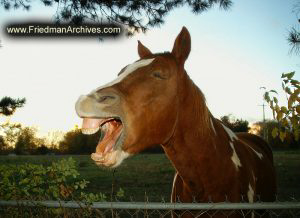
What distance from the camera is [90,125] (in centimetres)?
177

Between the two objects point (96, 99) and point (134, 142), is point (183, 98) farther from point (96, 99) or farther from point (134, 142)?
point (96, 99)

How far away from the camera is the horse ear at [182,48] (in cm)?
242

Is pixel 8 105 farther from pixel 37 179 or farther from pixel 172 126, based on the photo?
pixel 172 126

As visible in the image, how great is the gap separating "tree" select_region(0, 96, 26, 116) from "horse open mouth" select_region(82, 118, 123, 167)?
6.02 metres

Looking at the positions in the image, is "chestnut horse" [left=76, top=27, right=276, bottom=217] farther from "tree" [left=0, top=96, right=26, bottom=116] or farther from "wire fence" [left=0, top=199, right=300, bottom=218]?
"tree" [left=0, top=96, right=26, bottom=116]

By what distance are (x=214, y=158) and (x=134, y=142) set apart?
2.75 ft

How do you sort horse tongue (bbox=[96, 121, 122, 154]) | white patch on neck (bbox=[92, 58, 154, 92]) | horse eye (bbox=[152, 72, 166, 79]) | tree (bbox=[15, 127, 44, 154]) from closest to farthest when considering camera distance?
1. horse tongue (bbox=[96, 121, 122, 154])
2. white patch on neck (bbox=[92, 58, 154, 92])
3. horse eye (bbox=[152, 72, 166, 79])
4. tree (bbox=[15, 127, 44, 154])

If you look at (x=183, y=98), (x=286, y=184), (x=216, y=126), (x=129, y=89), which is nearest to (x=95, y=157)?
(x=129, y=89)

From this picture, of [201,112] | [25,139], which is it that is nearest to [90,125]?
[201,112]

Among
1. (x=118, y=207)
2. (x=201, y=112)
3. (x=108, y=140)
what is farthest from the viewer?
(x=201, y=112)

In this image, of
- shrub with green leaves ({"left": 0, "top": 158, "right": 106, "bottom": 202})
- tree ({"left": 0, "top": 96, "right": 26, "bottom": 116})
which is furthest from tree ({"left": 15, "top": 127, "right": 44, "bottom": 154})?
shrub with green leaves ({"left": 0, "top": 158, "right": 106, "bottom": 202})

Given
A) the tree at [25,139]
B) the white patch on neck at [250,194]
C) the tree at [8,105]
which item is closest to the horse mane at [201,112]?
the white patch on neck at [250,194]

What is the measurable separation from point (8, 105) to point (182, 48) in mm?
6023

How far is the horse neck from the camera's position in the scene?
2.37 meters
